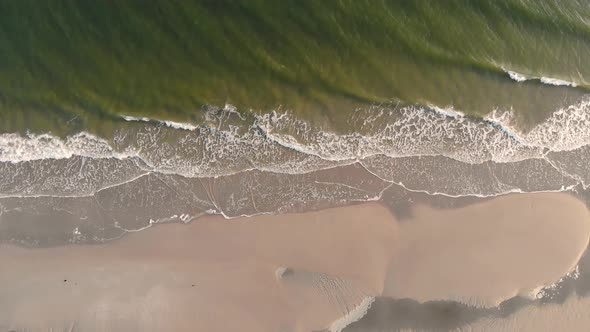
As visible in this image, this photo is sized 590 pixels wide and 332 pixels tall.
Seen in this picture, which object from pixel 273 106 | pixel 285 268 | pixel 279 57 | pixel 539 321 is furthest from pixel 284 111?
pixel 539 321

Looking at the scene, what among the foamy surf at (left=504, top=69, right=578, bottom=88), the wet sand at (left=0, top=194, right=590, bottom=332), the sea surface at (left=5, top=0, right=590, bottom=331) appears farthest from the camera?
the foamy surf at (left=504, top=69, right=578, bottom=88)

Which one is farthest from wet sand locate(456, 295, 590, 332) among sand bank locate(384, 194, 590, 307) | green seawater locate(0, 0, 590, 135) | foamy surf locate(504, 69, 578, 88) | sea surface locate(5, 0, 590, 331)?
foamy surf locate(504, 69, 578, 88)

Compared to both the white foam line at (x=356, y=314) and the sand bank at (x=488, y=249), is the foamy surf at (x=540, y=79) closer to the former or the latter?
the sand bank at (x=488, y=249)

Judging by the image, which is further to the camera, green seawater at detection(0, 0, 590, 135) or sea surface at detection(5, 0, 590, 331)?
green seawater at detection(0, 0, 590, 135)

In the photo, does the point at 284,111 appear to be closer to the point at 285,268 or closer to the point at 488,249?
the point at 285,268

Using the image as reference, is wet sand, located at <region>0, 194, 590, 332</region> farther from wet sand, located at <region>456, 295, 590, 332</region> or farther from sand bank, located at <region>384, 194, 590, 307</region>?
wet sand, located at <region>456, 295, 590, 332</region>

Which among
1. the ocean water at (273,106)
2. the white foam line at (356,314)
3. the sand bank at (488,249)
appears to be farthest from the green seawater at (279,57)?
the white foam line at (356,314)

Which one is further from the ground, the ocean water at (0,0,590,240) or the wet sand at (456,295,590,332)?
the ocean water at (0,0,590,240)
